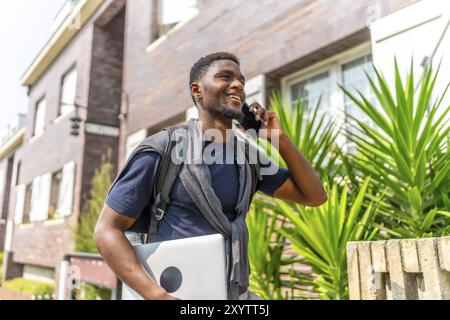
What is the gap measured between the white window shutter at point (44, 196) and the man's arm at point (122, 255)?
40.8 ft

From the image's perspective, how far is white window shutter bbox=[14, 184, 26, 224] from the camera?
1559cm

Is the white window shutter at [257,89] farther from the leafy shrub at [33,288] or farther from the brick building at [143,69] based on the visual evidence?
the leafy shrub at [33,288]

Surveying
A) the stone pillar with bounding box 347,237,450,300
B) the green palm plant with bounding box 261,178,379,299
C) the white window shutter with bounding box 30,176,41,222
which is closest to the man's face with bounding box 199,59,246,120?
the stone pillar with bounding box 347,237,450,300

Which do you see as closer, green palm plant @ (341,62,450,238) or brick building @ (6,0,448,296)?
green palm plant @ (341,62,450,238)

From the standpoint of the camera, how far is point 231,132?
1533 millimetres

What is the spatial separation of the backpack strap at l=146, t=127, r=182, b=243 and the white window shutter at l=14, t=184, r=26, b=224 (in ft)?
51.3

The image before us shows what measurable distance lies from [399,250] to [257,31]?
4738 millimetres

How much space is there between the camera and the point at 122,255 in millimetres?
1228

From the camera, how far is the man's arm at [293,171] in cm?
142

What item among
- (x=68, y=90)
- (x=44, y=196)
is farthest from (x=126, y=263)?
(x=68, y=90)

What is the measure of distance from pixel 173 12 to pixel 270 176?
752 centimetres

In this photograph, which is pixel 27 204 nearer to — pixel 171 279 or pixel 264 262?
pixel 264 262

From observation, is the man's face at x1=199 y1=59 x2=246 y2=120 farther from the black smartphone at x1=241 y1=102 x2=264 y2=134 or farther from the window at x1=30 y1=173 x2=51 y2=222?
the window at x1=30 y1=173 x2=51 y2=222
